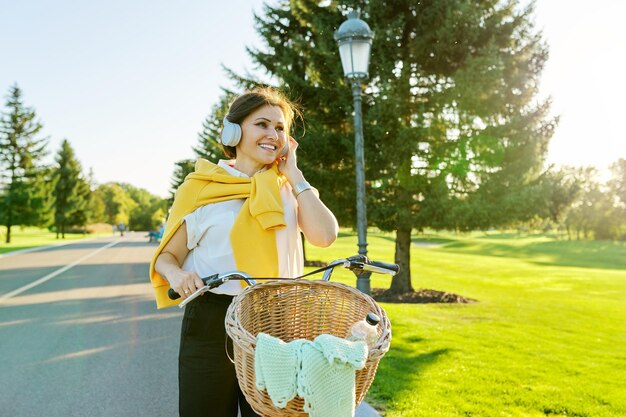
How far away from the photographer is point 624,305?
598 inches

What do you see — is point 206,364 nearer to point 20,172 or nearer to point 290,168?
point 290,168

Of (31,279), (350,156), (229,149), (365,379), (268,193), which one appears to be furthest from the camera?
(31,279)

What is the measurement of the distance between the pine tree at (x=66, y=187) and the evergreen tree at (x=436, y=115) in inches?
2085

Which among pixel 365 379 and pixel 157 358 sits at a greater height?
pixel 365 379

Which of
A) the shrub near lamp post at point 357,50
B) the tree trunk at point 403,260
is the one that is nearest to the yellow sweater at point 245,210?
the shrub near lamp post at point 357,50

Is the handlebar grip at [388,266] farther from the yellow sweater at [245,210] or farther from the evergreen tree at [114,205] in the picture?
the evergreen tree at [114,205]

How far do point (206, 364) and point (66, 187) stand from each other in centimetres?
6425

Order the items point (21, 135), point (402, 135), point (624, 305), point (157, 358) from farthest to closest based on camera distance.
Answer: point (21, 135)
point (624, 305)
point (402, 135)
point (157, 358)

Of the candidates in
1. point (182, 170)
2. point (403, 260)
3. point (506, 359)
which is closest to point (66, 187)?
point (182, 170)

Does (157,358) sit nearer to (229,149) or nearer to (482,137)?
(229,149)

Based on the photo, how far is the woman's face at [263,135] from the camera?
2379 mm

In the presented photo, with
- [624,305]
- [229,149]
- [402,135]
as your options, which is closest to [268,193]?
[229,149]

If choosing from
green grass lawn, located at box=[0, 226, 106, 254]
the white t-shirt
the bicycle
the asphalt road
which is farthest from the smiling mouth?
green grass lawn, located at box=[0, 226, 106, 254]

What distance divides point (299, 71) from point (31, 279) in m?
8.97
